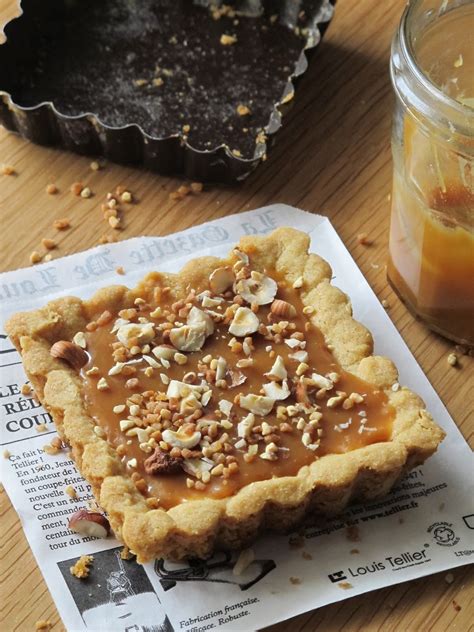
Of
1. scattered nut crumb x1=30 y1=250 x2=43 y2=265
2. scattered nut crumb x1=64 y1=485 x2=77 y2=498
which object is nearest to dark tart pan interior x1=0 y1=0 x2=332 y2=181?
scattered nut crumb x1=30 y1=250 x2=43 y2=265

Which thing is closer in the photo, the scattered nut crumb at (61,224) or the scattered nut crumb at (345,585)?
the scattered nut crumb at (345,585)

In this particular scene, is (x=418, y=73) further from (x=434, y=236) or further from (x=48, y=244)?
(x=48, y=244)

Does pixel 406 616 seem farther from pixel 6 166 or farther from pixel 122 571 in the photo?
pixel 6 166

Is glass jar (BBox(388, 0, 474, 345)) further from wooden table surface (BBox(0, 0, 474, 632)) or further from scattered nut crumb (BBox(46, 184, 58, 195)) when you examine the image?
scattered nut crumb (BBox(46, 184, 58, 195))

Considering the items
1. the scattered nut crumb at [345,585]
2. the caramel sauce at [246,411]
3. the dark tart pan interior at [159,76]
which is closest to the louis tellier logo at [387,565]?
the scattered nut crumb at [345,585]

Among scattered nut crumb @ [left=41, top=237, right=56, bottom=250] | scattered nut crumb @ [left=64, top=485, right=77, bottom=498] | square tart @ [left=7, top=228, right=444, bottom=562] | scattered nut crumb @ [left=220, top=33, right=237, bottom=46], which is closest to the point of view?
square tart @ [left=7, top=228, right=444, bottom=562]

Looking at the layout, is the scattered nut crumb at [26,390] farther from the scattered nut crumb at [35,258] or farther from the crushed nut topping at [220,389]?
the scattered nut crumb at [35,258]
